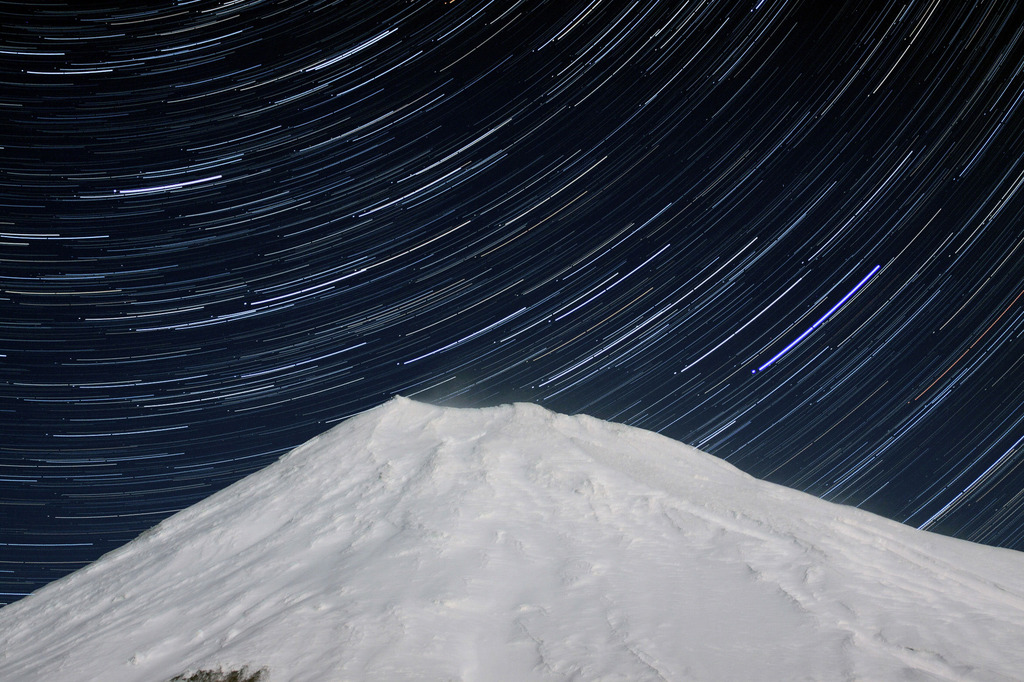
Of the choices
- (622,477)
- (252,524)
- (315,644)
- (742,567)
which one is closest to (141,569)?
(252,524)

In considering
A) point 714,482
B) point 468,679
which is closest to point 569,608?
point 468,679

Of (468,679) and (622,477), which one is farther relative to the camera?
(622,477)

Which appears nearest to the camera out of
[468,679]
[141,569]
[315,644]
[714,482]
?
[468,679]

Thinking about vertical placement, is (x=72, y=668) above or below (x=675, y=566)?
above

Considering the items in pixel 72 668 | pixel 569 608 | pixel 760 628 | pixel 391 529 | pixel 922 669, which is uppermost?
pixel 391 529

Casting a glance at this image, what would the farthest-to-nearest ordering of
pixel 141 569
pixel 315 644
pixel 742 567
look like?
pixel 141 569 → pixel 742 567 → pixel 315 644

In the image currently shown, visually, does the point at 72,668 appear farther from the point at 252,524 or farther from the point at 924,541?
the point at 924,541
